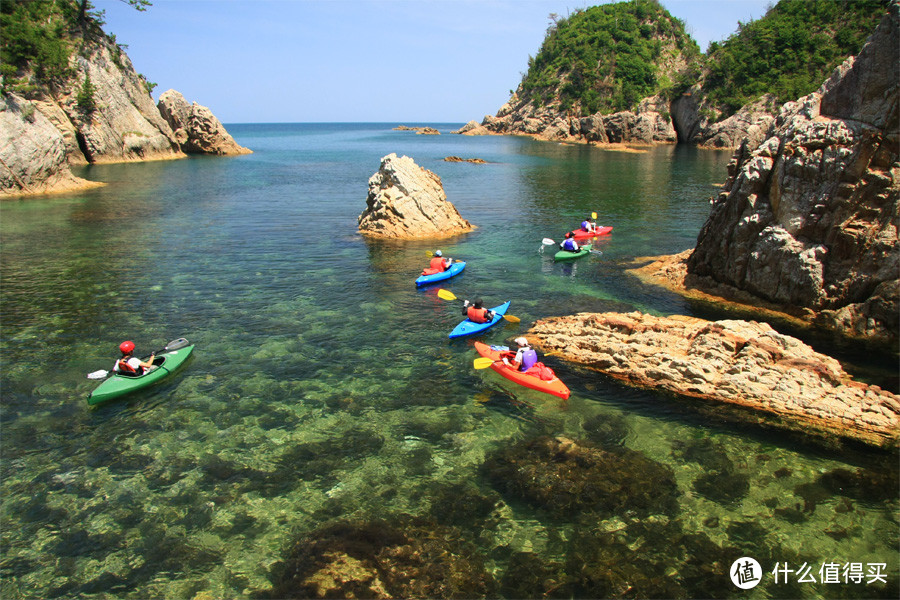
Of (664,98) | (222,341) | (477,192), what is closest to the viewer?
(222,341)

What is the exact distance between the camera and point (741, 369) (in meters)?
15.7

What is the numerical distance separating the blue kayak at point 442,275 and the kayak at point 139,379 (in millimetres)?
11487

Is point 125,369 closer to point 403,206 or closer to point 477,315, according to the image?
point 477,315

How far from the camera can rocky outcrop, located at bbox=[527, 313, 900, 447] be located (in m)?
14.1

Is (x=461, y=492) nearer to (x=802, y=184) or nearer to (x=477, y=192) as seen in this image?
(x=802, y=184)

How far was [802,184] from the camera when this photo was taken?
2034 centimetres

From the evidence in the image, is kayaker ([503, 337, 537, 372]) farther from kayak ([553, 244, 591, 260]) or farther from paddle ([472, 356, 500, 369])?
kayak ([553, 244, 591, 260])

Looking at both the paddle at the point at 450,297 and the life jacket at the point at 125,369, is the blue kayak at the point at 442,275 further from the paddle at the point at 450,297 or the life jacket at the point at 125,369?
the life jacket at the point at 125,369

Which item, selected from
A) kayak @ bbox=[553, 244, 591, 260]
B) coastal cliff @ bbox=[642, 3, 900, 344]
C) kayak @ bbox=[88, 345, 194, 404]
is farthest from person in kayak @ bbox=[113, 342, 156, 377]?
coastal cliff @ bbox=[642, 3, 900, 344]

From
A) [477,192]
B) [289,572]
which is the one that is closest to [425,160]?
[477,192]

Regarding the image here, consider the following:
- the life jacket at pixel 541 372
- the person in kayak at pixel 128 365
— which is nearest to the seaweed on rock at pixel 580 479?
the life jacket at pixel 541 372

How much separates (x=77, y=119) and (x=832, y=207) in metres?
80.2

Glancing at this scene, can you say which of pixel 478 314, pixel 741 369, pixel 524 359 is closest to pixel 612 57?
pixel 478 314

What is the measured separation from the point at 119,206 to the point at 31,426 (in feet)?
119
